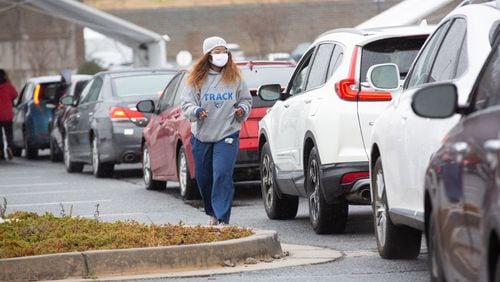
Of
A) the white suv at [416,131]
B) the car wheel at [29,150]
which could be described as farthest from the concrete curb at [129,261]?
the car wheel at [29,150]

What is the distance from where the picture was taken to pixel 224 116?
13242mm

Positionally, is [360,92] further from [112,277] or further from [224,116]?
[112,277]

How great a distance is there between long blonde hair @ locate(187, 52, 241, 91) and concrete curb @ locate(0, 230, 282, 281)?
2579 millimetres

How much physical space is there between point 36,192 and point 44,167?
27.1ft

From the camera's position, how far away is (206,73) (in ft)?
43.7

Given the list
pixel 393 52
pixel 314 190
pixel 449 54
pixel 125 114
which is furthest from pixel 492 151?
pixel 125 114

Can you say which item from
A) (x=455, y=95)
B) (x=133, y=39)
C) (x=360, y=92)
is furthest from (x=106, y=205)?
(x=133, y=39)

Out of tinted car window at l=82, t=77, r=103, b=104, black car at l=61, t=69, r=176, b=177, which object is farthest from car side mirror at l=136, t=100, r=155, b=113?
tinted car window at l=82, t=77, r=103, b=104

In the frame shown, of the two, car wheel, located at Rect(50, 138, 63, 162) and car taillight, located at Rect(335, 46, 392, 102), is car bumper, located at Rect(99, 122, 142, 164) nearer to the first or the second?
car wheel, located at Rect(50, 138, 63, 162)

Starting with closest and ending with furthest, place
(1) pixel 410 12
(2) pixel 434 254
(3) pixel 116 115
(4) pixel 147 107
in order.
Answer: (2) pixel 434 254, (4) pixel 147 107, (3) pixel 116 115, (1) pixel 410 12

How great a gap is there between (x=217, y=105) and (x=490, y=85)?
6042 mm

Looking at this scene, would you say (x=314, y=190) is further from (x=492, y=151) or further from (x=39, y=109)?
(x=39, y=109)

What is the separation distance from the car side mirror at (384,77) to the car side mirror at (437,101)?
13.3 feet

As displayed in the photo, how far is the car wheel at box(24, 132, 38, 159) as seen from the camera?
106 ft
